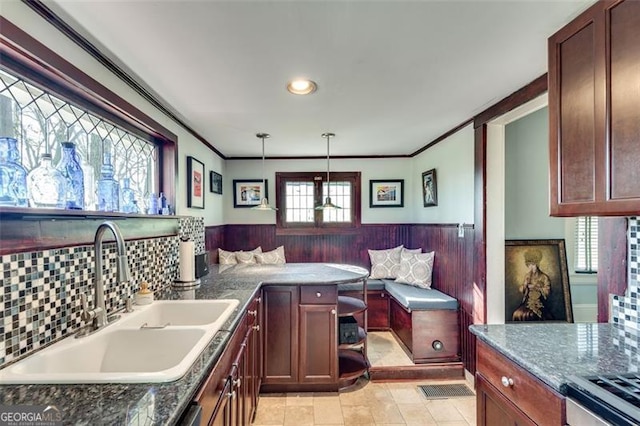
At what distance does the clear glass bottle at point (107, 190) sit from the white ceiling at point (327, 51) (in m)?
0.59

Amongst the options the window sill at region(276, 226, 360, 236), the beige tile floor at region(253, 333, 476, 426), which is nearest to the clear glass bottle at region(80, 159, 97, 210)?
the beige tile floor at region(253, 333, 476, 426)

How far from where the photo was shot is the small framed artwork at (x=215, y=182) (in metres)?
3.69

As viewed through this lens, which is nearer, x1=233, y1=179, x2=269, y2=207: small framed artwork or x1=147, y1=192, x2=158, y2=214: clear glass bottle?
x1=147, y1=192, x2=158, y2=214: clear glass bottle

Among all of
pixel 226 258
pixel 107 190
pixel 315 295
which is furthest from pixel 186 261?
pixel 226 258

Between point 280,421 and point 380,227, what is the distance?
2.78 m

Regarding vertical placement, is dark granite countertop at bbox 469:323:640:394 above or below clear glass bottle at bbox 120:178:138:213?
below

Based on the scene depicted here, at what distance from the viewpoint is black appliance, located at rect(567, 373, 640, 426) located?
82 cm

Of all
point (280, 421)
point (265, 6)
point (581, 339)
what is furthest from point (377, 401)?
point (265, 6)

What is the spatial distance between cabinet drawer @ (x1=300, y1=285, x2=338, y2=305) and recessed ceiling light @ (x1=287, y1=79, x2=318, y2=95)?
1.50m

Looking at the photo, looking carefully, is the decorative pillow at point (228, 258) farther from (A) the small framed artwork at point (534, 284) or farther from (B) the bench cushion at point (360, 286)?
(A) the small framed artwork at point (534, 284)

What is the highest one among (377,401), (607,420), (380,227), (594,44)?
(594,44)

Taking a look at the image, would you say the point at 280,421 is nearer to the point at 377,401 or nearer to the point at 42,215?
the point at 377,401

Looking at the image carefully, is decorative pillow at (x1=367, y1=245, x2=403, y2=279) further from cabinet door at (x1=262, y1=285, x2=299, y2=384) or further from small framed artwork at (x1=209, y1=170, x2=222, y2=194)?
small framed artwork at (x1=209, y1=170, x2=222, y2=194)

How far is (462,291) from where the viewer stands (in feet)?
9.39
